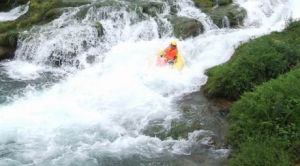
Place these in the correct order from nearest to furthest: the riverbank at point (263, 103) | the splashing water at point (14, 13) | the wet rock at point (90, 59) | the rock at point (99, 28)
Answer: the riverbank at point (263, 103) → the wet rock at point (90, 59) → the rock at point (99, 28) → the splashing water at point (14, 13)

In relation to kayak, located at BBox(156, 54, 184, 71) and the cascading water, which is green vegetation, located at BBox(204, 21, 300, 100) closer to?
the cascading water

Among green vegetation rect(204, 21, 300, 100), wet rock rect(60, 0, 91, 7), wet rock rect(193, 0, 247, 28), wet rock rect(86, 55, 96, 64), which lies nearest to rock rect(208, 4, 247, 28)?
wet rock rect(193, 0, 247, 28)

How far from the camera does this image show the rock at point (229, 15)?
13.2 metres

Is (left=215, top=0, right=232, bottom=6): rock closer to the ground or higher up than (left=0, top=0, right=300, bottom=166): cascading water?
higher up

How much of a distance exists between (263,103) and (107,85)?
452 cm

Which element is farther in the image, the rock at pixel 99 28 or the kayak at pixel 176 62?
the rock at pixel 99 28

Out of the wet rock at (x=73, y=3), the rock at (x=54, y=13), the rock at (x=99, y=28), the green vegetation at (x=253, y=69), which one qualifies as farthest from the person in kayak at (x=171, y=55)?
the wet rock at (x=73, y=3)

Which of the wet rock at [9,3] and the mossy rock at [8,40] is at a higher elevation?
the wet rock at [9,3]

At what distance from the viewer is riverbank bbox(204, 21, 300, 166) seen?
18.0 feet

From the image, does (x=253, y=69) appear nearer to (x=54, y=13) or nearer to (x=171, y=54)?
Answer: (x=171, y=54)

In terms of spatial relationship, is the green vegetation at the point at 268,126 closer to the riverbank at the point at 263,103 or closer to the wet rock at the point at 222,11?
the riverbank at the point at 263,103

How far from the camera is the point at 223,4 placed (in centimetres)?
1498

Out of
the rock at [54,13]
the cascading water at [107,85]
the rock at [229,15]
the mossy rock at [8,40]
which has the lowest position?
the cascading water at [107,85]

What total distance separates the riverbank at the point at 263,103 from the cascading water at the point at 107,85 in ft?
2.32
